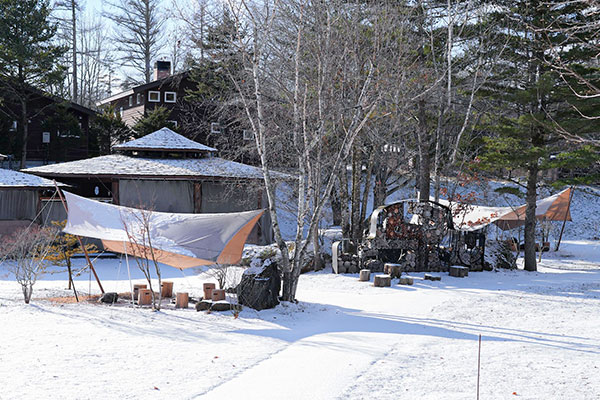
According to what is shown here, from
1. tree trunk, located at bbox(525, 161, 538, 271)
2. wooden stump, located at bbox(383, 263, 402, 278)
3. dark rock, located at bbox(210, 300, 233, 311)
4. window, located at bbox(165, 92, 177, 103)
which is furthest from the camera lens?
window, located at bbox(165, 92, 177, 103)

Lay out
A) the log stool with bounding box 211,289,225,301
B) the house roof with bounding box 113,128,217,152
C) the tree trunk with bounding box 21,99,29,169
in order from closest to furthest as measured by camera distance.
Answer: the log stool with bounding box 211,289,225,301, the house roof with bounding box 113,128,217,152, the tree trunk with bounding box 21,99,29,169

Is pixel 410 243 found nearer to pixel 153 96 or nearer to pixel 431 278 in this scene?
pixel 431 278

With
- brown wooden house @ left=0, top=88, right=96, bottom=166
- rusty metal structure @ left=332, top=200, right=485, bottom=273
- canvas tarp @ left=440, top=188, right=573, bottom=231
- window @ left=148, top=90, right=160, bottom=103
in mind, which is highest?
window @ left=148, top=90, right=160, bottom=103

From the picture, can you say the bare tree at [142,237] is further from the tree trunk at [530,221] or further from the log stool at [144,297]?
the tree trunk at [530,221]

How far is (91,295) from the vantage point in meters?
13.2

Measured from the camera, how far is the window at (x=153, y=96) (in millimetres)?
32531

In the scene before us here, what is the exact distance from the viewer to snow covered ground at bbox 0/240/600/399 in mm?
6527

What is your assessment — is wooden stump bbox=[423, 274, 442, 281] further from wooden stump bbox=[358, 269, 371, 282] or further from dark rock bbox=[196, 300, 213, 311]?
dark rock bbox=[196, 300, 213, 311]

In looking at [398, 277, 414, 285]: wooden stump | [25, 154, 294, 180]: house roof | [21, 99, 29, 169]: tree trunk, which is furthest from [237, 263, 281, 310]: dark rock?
[21, 99, 29, 169]: tree trunk

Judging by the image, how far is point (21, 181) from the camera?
19.8 m

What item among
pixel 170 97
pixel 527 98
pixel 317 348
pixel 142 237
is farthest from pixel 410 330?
pixel 170 97

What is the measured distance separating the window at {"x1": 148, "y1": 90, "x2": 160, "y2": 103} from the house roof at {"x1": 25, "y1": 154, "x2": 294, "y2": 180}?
10056 millimetres

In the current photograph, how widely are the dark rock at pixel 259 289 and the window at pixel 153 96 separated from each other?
917 inches

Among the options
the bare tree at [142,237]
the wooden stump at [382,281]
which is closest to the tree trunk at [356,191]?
the wooden stump at [382,281]
